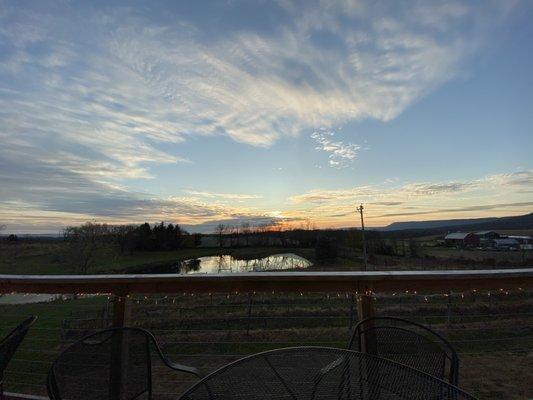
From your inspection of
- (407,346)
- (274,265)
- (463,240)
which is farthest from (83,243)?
(463,240)

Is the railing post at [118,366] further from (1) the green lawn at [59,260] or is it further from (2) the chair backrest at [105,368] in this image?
(1) the green lawn at [59,260]

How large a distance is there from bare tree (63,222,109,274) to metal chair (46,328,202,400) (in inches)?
1161

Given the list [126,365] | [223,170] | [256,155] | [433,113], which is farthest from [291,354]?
[223,170]

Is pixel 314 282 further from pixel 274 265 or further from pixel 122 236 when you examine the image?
pixel 122 236

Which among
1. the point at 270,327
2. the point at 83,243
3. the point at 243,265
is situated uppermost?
the point at 83,243

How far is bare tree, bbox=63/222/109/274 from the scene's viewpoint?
27.6 meters

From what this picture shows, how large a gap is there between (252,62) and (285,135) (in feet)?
9.53

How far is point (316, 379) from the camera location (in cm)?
108

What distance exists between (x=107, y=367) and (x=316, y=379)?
95 cm

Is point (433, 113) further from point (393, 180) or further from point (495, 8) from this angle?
point (393, 180)

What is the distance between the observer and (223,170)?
12.5 metres

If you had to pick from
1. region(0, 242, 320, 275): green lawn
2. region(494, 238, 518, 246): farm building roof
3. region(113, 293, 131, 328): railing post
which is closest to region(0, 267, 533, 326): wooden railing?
region(113, 293, 131, 328): railing post

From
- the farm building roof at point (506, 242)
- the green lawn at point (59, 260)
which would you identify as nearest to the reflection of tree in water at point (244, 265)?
the green lawn at point (59, 260)

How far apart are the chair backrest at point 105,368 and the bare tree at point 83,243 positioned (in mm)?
29499
